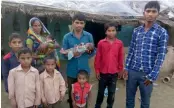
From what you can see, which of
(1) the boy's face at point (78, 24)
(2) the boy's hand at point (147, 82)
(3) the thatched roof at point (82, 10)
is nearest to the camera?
(2) the boy's hand at point (147, 82)

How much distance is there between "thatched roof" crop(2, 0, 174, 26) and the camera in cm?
587

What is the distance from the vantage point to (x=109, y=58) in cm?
382

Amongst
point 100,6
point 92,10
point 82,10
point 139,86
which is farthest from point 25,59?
point 100,6

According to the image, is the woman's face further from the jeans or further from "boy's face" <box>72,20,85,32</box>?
the jeans

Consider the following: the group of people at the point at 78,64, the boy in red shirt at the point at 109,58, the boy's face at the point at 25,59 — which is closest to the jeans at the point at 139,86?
the group of people at the point at 78,64

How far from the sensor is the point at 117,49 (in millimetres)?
3836

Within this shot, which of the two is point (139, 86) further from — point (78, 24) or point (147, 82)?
point (78, 24)

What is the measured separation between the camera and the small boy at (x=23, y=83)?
3207 millimetres

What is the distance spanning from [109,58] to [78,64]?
47 cm

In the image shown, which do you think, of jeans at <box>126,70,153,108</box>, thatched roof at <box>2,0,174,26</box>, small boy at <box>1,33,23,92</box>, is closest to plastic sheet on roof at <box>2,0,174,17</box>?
thatched roof at <box>2,0,174,26</box>

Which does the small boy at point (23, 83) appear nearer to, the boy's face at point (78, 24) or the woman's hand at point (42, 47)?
the woman's hand at point (42, 47)

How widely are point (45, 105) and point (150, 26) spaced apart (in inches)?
69.6

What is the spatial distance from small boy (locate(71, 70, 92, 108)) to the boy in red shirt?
297 mm

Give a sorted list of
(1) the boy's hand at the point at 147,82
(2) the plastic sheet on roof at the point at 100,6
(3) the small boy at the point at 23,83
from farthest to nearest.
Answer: (2) the plastic sheet on roof at the point at 100,6, (1) the boy's hand at the point at 147,82, (3) the small boy at the point at 23,83
